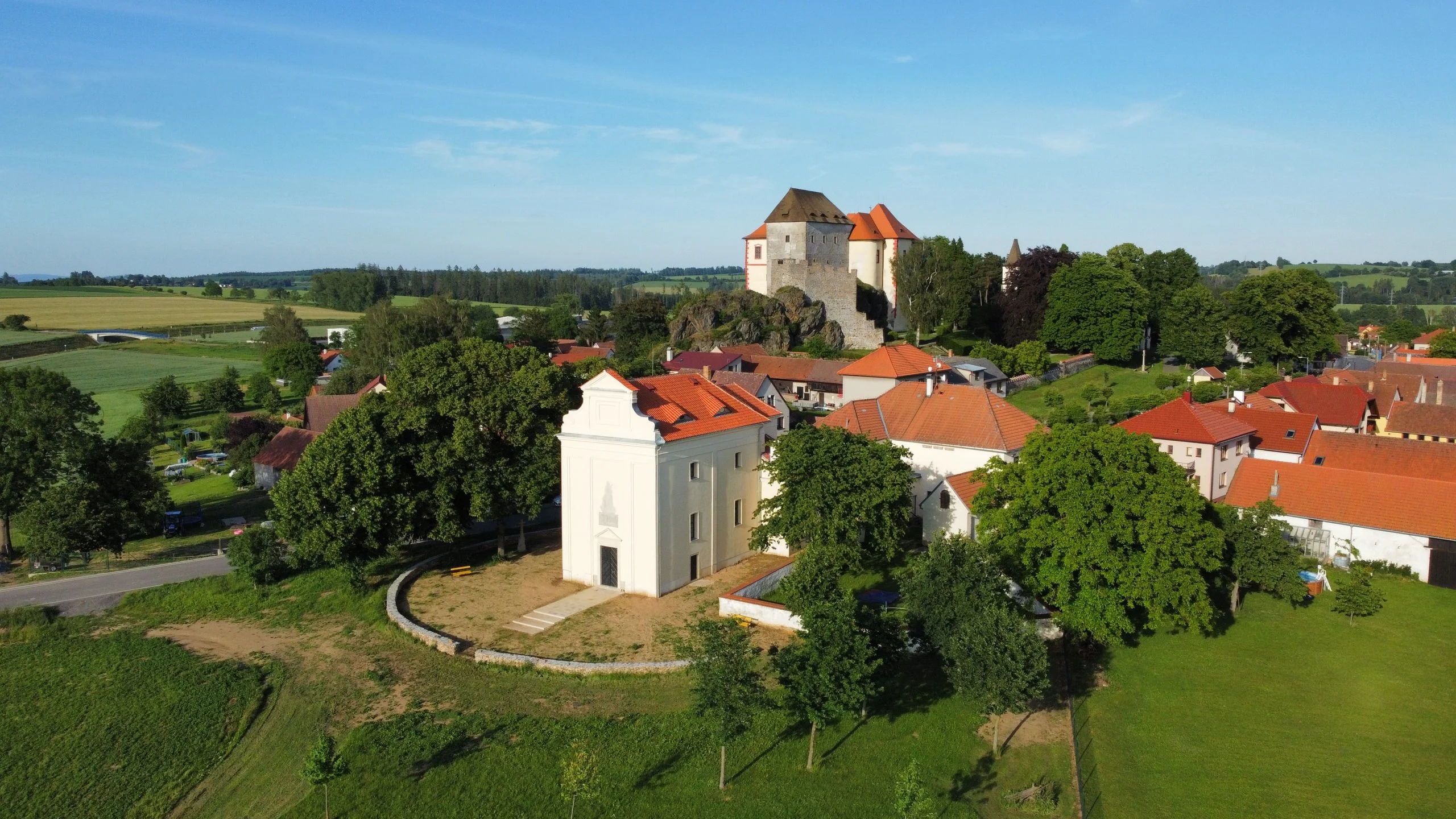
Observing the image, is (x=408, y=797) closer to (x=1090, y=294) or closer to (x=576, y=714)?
(x=576, y=714)

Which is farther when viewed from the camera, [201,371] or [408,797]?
[201,371]

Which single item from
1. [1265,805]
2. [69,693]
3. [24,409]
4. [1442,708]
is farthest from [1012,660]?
[24,409]

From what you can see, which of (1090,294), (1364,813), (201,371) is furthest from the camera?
(201,371)

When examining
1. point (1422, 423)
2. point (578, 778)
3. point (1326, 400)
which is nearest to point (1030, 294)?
point (1326, 400)

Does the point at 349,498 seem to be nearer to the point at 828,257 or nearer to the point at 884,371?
the point at 884,371

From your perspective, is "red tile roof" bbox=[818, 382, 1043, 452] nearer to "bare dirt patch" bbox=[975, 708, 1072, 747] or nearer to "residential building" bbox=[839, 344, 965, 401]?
"residential building" bbox=[839, 344, 965, 401]

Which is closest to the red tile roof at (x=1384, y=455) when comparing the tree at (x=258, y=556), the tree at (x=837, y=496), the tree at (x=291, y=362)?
the tree at (x=837, y=496)
